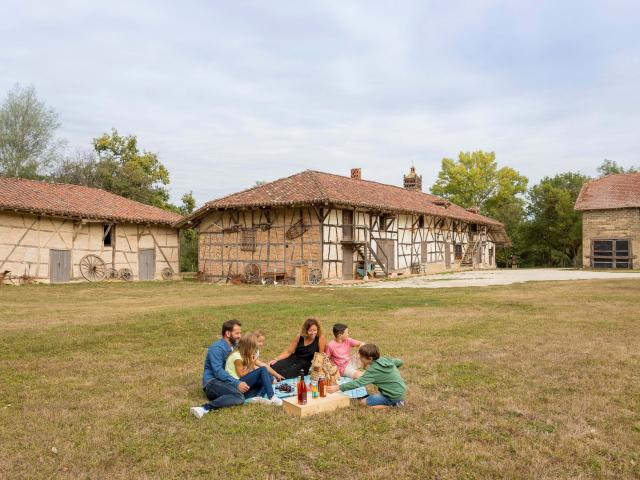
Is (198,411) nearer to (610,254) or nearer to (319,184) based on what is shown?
(319,184)

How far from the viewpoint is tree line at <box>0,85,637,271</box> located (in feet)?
114

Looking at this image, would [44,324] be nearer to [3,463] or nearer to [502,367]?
[3,463]

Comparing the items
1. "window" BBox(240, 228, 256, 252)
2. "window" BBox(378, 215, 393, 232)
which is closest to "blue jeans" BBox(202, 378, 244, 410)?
"window" BBox(240, 228, 256, 252)

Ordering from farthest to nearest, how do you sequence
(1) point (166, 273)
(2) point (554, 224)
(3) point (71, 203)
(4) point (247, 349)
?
(2) point (554, 224) → (1) point (166, 273) → (3) point (71, 203) → (4) point (247, 349)

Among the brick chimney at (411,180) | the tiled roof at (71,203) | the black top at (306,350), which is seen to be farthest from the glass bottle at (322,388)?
the brick chimney at (411,180)

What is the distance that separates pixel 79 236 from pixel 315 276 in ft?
36.5

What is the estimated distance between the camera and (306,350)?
6410 mm

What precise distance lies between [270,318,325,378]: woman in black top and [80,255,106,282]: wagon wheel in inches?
805

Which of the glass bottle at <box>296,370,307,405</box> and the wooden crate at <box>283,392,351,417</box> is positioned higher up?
the glass bottle at <box>296,370,307,405</box>

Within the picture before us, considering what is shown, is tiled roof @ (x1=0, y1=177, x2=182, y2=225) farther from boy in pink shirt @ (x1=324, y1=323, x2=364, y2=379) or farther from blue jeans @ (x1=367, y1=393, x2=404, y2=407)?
blue jeans @ (x1=367, y1=393, x2=404, y2=407)

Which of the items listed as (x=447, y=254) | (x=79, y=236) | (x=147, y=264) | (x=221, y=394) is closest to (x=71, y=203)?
(x=79, y=236)

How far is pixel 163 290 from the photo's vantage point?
1962 cm

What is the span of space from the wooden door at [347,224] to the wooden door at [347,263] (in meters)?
0.53

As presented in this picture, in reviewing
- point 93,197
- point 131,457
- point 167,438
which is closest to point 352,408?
point 167,438
